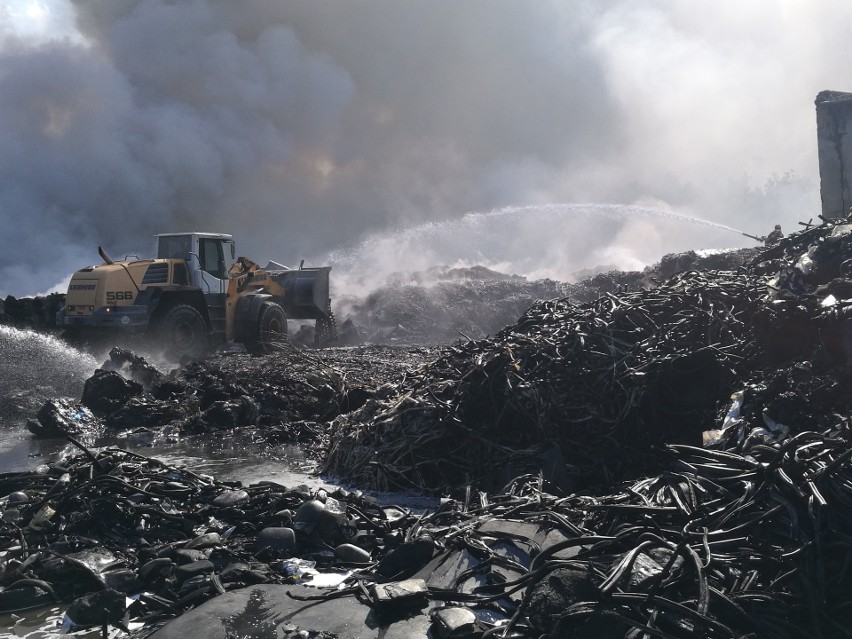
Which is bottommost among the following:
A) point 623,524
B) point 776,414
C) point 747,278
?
point 623,524

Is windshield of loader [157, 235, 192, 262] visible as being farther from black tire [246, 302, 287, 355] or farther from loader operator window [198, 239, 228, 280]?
black tire [246, 302, 287, 355]

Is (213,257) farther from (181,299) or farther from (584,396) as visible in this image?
(584,396)

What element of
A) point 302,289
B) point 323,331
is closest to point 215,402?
point 302,289

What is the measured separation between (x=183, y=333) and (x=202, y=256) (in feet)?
5.61

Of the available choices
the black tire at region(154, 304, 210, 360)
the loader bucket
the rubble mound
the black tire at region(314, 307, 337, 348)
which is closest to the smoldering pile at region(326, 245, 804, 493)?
the rubble mound

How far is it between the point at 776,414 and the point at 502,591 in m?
2.86

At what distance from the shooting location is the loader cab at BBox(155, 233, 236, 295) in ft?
51.4

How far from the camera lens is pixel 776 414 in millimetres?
5305

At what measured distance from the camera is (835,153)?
15133 mm

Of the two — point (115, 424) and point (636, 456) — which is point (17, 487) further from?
point (636, 456)

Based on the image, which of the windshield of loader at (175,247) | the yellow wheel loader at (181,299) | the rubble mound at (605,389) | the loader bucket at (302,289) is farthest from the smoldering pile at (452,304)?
the rubble mound at (605,389)

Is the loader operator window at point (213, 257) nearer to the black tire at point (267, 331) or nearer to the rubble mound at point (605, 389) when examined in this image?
the black tire at point (267, 331)

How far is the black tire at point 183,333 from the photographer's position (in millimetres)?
15227

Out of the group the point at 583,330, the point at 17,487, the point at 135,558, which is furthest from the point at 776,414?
the point at 17,487
